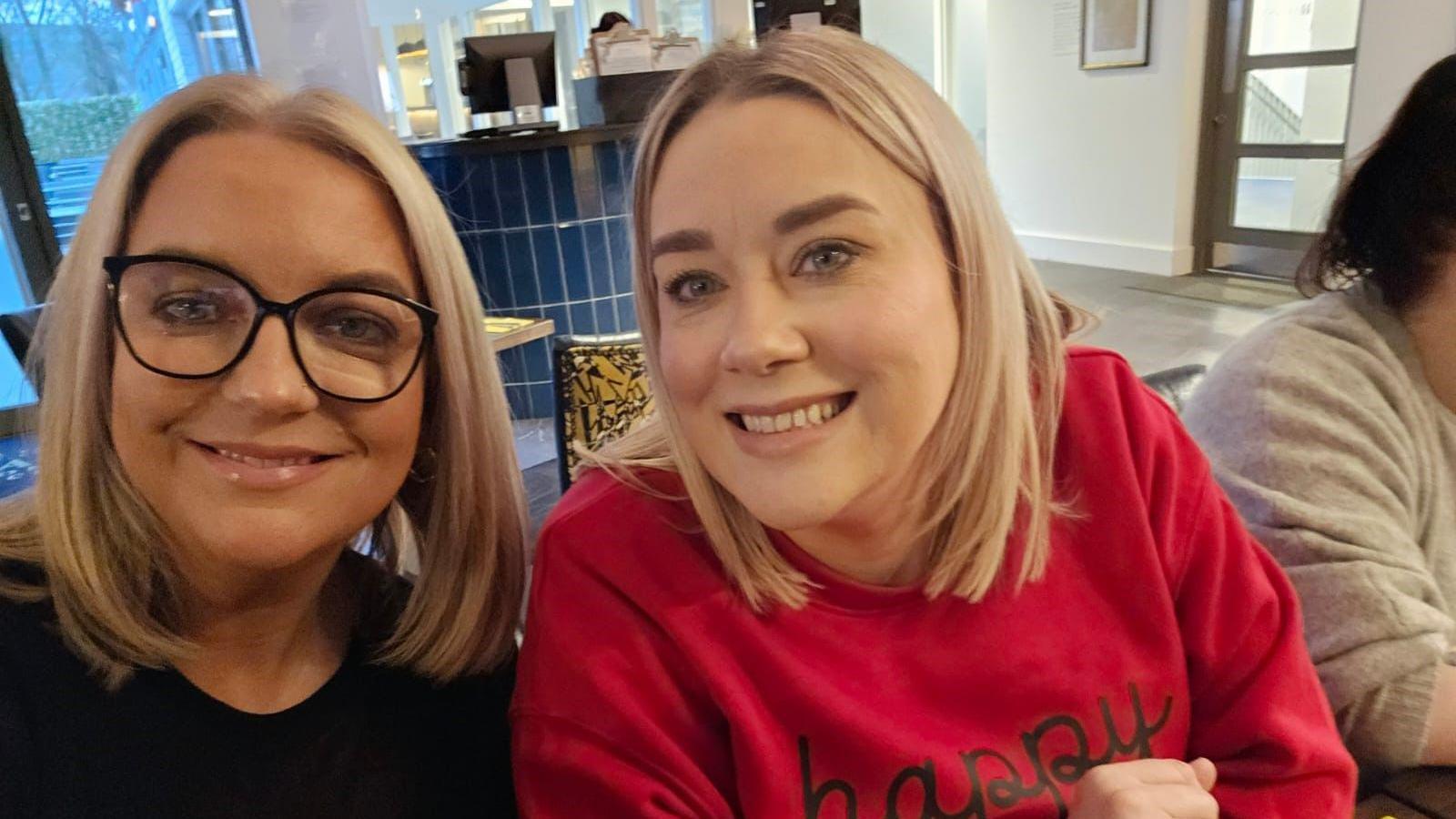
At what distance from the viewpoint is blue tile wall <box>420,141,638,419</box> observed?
4.57 metres

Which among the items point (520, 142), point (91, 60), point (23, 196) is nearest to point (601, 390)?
point (520, 142)

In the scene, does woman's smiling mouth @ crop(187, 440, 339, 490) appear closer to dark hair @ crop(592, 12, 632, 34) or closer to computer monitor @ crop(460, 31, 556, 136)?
computer monitor @ crop(460, 31, 556, 136)

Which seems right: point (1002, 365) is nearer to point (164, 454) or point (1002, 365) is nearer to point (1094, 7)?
point (164, 454)

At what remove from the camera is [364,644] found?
104 cm

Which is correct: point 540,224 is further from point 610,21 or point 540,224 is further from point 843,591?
point 843,591

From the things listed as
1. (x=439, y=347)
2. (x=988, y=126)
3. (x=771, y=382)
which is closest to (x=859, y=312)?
(x=771, y=382)

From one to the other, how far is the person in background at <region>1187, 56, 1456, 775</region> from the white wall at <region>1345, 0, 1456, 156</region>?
15.1ft

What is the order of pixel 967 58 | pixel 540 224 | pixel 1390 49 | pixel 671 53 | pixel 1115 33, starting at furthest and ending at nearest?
pixel 967 58 < pixel 1115 33 < pixel 1390 49 < pixel 671 53 < pixel 540 224

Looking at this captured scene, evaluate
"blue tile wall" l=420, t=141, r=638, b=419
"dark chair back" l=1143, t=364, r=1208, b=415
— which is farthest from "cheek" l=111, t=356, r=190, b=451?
"blue tile wall" l=420, t=141, r=638, b=419

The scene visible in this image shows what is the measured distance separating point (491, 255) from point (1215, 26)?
4.99 m

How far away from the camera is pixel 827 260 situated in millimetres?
832

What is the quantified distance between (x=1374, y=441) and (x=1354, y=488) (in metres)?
0.08

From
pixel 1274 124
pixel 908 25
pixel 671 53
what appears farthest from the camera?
pixel 908 25

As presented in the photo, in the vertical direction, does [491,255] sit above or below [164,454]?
below
